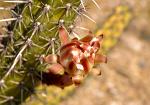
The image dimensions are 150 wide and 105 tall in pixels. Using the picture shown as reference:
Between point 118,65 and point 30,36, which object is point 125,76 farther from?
point 30,36

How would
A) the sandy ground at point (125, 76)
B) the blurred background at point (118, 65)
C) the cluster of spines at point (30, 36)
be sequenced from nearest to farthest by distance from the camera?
the cluster of spines at point (30, 36) < the blurred background at point (118, 65) < the sandy ground at point (125, 76)

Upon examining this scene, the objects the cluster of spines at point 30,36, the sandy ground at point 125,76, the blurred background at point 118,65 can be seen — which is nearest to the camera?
the cluster of spines at point 30,36

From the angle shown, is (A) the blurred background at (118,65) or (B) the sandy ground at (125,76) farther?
(B) the sandy ground at (125,76)

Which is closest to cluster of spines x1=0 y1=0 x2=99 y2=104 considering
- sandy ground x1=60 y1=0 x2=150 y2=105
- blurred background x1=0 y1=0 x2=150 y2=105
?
blurred background x1=0 y1=0 x2=150 y2=105

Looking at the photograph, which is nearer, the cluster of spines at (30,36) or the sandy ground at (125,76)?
the cluster of spines at (30,36)

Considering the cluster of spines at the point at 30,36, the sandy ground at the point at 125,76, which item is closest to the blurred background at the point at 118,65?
the sandy ground at the point at 125,76

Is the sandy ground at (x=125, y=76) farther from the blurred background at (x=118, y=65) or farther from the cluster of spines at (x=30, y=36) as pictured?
the cluster of spines at (x=30, y=36)
